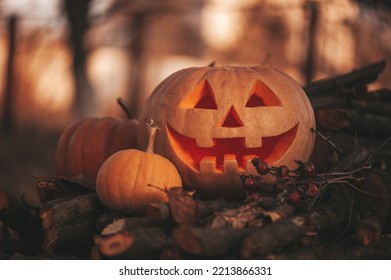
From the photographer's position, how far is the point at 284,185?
3.18m

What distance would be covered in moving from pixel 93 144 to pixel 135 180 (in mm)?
1126

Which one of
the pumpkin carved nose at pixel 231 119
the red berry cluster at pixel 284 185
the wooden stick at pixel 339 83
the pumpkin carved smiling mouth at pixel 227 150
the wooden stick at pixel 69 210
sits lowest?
the wooden stick at pixel 69 210

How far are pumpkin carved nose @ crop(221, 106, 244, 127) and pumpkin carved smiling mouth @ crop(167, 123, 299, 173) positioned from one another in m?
0.08

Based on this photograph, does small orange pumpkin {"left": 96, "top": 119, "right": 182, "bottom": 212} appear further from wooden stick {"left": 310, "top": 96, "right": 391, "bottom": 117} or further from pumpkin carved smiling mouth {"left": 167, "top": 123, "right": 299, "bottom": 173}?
wooden stick {"left": 310, "top": 96, "right": 391, "bottom": 117}

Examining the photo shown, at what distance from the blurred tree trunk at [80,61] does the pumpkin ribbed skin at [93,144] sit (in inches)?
191

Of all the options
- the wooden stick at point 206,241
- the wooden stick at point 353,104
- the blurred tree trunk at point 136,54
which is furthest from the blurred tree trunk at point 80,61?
the wooden stick at point 206,241

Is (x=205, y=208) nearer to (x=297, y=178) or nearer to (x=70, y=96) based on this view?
(x=297, y=178)

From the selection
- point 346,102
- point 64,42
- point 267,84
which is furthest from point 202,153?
point 64,42

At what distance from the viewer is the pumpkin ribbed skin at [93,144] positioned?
4289 millimetres

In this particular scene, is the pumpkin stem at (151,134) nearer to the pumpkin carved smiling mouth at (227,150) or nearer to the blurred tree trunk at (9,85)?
the pumpkin carved smiling mouth at (227,150)

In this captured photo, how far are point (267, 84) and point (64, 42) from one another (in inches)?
266

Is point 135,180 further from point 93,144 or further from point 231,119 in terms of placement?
point 93,144

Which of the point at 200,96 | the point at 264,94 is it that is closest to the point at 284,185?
the point at 264,94

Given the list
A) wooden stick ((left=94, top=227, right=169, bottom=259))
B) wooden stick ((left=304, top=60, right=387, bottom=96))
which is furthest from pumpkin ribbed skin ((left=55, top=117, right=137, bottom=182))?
wooden stick ((left=94, top=227, right=169, bottom=259))
